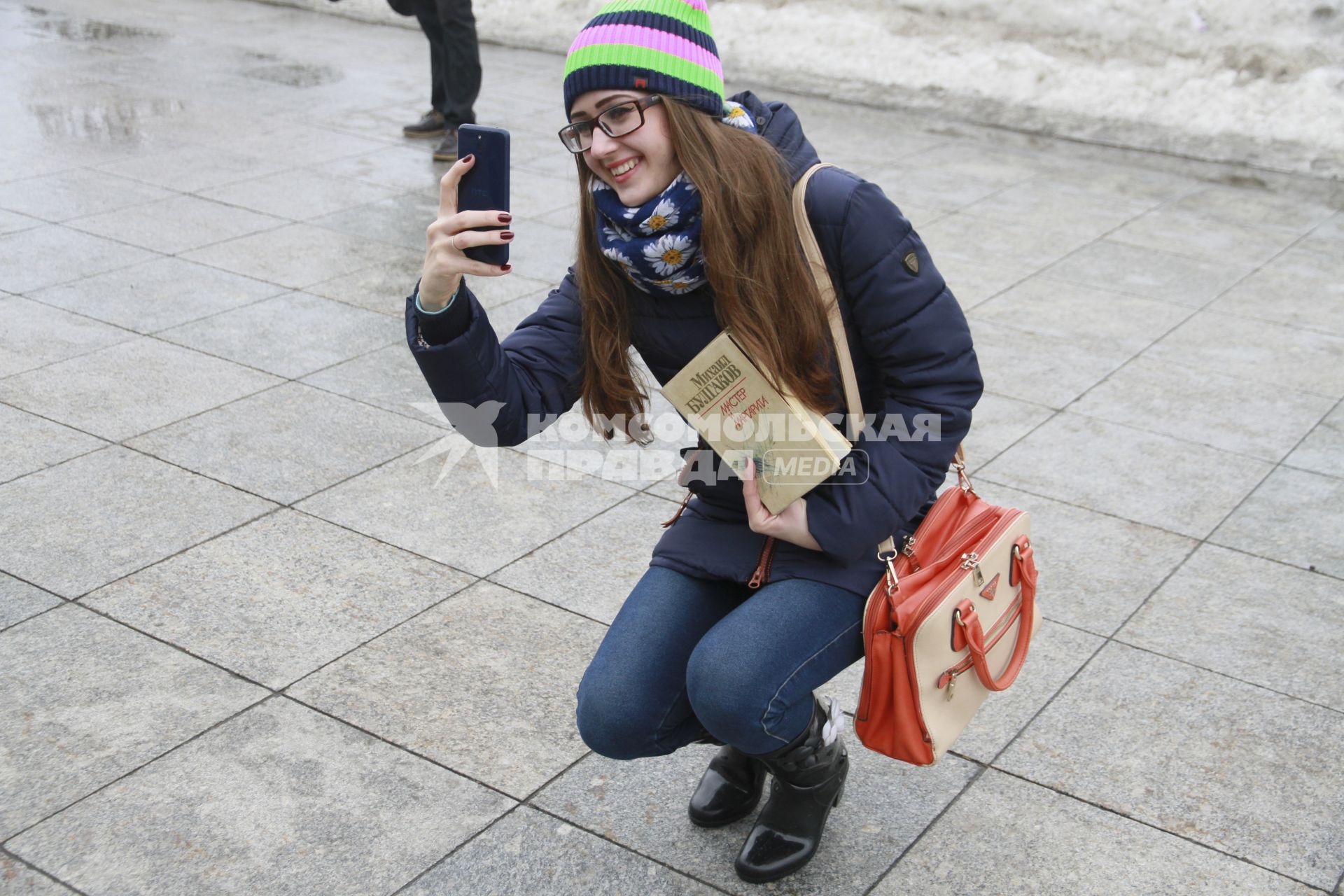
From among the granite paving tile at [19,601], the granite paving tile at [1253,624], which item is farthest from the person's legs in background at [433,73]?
the granite paving tile at [1253,624]

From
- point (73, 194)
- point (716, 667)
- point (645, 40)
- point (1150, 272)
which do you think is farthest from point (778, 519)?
point (73, 194)

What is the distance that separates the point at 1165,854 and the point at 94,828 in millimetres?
2252

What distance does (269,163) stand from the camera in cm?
812

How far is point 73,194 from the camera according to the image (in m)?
7.30

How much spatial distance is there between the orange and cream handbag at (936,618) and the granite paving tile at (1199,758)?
2.13 ft

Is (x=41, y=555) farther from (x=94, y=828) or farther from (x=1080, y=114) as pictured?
(x=1080, y=114)

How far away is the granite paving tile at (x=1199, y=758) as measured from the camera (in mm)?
3016

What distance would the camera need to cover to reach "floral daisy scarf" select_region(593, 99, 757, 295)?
8.15 ft

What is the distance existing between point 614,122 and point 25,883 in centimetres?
187

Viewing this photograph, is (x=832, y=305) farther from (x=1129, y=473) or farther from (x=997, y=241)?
(x=997, y=241)

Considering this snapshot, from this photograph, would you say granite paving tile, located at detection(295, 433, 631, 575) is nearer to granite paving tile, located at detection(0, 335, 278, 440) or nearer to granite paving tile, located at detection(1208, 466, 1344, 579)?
granite paving tile, located at detection(0, 335, 278, 440)

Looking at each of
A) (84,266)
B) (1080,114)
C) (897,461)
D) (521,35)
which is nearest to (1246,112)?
(1080,114)

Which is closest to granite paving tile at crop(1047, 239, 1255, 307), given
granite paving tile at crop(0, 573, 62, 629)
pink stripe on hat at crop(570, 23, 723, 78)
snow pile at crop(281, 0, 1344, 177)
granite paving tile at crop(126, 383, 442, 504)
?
snow pile at crop(281, 0, 1344, 177)

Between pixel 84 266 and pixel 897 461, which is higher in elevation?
pixel 897 461
